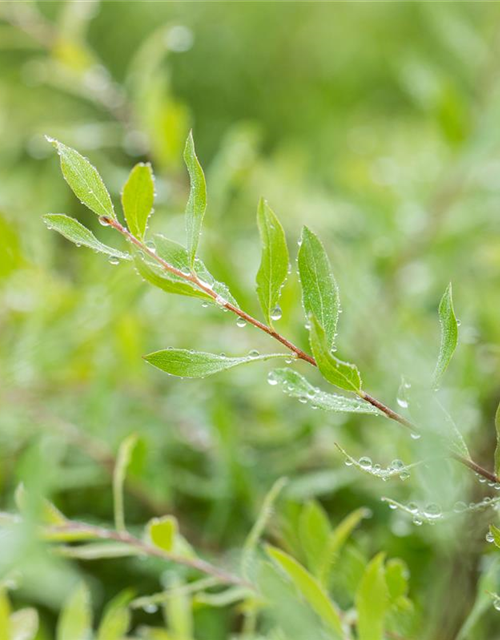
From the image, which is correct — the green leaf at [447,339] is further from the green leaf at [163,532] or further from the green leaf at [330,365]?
the green leaf at [163,532]

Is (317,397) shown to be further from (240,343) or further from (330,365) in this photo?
(240,343)

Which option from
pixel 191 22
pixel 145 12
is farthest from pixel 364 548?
pixel 145 12

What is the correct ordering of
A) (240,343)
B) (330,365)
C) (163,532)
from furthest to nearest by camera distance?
(240,343), (163,532), (330,365)

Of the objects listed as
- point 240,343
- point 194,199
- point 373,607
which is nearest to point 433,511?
point 373,607

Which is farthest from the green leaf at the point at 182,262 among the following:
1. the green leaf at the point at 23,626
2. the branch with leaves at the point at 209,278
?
the green leaf at the point at 23,626

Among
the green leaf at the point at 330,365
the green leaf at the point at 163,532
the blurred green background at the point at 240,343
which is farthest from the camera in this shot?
the blurred green background at the point at 240,343

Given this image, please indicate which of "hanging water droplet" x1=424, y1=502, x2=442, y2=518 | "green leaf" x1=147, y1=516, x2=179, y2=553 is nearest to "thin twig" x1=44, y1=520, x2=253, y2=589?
"green leaf" x1=147, y1=516, x2=179, y2=553

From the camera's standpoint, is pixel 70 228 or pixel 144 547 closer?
pixel 70 228

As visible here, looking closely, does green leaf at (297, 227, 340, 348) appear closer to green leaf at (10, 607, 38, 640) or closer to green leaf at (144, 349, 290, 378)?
green leaf at (144, 349, 290, 378)

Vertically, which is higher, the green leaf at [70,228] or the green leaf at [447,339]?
the green leaf at [70,228]
